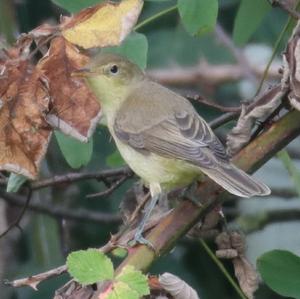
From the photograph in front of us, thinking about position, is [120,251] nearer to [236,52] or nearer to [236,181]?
[236,181]

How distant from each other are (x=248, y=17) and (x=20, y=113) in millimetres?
910

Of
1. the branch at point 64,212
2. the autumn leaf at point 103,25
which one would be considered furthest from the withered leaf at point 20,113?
the branch at point 64,212

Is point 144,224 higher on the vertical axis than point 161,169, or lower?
higher

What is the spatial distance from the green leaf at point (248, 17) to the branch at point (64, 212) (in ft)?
4.12

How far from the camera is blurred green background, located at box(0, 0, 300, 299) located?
423 cm

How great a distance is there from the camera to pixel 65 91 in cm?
252

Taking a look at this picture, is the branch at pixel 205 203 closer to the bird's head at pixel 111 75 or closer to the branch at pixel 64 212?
the bird's head at pixel 111 75

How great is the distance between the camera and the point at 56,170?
438 cm

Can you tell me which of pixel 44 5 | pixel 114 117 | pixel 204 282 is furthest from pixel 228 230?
pixel 44 5

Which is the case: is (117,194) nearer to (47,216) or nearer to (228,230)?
(47,216)

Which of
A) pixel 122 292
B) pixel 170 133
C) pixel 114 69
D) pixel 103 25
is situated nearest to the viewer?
pixel 122 292

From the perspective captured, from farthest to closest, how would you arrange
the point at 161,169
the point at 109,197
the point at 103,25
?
the point at 109,197 → the point at 161,169 → the point at 103,25

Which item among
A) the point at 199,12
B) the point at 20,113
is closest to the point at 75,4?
the point at 199,12

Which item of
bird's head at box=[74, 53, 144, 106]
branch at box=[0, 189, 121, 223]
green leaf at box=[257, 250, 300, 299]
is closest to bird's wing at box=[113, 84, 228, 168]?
bird's head at box=[74, 53, 144, 106]
